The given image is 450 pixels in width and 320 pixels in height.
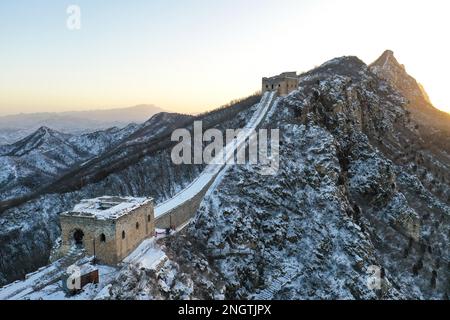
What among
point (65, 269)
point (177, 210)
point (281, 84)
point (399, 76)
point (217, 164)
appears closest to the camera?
point (65, 269)

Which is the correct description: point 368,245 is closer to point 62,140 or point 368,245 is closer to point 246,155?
point 246,155

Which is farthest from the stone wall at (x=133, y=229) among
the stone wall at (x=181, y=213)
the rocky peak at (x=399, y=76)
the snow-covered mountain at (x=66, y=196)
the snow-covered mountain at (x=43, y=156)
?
the rocky peak at (x=399, y=76)

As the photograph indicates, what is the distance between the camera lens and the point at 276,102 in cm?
6594

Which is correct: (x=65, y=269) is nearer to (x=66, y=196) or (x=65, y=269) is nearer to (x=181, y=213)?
(x=181, y=213)

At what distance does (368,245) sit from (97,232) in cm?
3193

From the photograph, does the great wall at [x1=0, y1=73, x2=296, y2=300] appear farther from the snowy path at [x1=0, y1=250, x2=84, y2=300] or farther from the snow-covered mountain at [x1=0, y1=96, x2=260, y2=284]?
the snow-covered mountain at [x1=0, y1=96, x2=260, y2=284]

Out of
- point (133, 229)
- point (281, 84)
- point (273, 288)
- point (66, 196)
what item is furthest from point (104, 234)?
point (281, 84)

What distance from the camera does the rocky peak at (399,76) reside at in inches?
4705

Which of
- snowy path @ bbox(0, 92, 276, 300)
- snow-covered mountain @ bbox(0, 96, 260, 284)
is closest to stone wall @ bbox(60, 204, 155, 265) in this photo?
snowy path @ bbox(0, 92, 276, 300)

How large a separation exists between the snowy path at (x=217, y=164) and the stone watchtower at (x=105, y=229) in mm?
6304

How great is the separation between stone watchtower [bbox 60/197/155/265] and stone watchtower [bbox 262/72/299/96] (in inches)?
1628

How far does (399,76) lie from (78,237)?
12194cm

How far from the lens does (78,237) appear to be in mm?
32250
